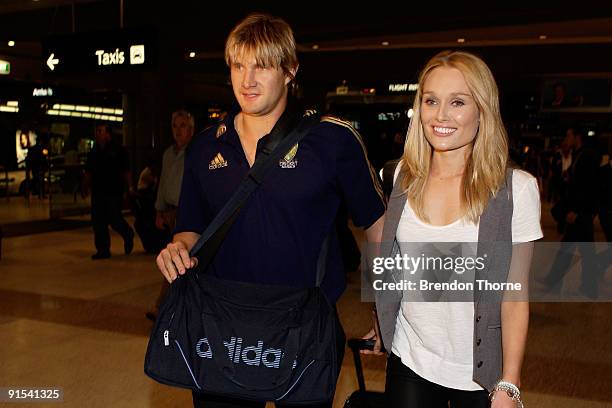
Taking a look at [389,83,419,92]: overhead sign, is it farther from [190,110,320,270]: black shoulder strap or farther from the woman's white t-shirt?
the woman's white t-shirt

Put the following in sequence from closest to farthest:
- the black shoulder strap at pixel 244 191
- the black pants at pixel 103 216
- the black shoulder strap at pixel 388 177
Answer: the black shoulder strap at pixel 244 191
the black shoulder strap at pixel 388 177
the black pants at pixel 103 216

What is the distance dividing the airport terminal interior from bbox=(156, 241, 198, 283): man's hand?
1.94ft

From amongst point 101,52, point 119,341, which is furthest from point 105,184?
point 119,341

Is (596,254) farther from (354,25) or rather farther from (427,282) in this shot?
(427,282)

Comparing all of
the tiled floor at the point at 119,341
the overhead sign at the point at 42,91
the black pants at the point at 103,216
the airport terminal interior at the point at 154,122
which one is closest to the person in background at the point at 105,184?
the black pants at the point at 103,216

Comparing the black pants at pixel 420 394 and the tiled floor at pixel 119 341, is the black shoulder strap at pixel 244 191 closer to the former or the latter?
the black pants at pixel 420 394

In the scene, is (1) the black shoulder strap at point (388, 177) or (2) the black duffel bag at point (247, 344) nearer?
(2) the black duffel bag at point (247, 344)

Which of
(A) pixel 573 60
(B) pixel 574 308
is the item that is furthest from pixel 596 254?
(A) pixel 573 60

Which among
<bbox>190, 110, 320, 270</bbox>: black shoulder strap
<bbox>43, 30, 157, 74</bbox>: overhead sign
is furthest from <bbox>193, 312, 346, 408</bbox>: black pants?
<bbox>43, 30, 157, 74</bbox>: overhead sign

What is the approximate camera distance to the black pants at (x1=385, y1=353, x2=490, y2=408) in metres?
1.95

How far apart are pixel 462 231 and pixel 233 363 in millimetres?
718

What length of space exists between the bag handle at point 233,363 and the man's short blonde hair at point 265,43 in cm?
76

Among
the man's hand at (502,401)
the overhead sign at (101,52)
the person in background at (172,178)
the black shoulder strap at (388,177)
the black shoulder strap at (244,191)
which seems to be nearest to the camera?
the man's hand at (502,401)

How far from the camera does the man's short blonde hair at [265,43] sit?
2.04 m
